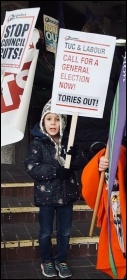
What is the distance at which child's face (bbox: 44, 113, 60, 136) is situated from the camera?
3729 millimetres

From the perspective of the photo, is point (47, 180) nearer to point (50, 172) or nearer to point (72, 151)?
point (50, 172)

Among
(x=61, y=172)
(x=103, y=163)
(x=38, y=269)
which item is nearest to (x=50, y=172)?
(x=61, y=172)

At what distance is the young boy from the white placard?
511 millimetres

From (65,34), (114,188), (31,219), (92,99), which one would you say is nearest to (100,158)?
(114,188)

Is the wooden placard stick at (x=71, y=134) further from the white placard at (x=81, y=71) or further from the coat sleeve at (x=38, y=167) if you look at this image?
the coat sleeve at (x=38, y=167)

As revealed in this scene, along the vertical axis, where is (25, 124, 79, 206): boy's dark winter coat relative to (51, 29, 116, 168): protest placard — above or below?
below

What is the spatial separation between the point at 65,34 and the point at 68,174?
4.03 feet

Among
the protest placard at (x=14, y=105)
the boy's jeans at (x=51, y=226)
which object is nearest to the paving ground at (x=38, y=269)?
the boy's jeans at (x=51, y=226)

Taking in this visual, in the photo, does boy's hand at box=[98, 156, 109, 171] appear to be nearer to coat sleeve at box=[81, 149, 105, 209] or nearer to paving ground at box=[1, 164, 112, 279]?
coat sleeve at box=[81, 149, 105, 209]

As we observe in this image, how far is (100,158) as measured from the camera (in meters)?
3.21

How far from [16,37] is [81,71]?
0.52 m

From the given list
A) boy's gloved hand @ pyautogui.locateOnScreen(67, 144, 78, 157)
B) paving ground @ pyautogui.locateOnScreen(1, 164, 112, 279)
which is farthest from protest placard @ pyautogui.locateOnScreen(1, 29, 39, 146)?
paving ground @ pyautogui.locateOnScreen(1, 164, 112, 279)

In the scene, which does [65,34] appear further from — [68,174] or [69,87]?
[68,174]

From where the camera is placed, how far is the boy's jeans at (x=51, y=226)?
3828 millimetres
